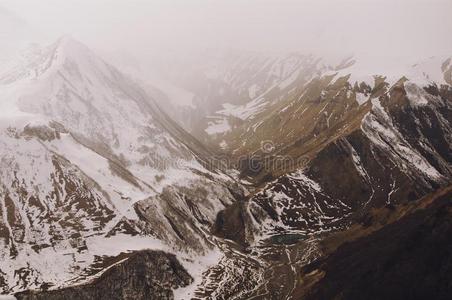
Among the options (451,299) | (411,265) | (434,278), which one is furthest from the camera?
(411,265)

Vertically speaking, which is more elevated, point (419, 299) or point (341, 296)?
point (341, 296)

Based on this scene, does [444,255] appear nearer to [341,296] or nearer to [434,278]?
[434,278]

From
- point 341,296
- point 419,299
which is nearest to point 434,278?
point 419,299

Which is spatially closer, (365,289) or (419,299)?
(419,299)

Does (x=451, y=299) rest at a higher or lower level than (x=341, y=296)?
lower

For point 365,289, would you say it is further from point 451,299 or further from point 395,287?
point 451,299

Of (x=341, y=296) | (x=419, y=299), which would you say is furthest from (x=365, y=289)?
(x=419, y=299)

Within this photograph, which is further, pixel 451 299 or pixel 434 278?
pixel 434 278

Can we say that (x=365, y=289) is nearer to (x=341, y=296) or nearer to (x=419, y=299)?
(x=341, y=296)

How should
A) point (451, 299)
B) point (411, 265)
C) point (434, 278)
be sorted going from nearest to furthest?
point (451, 299) < point (434, 278) < point (411, 265)
